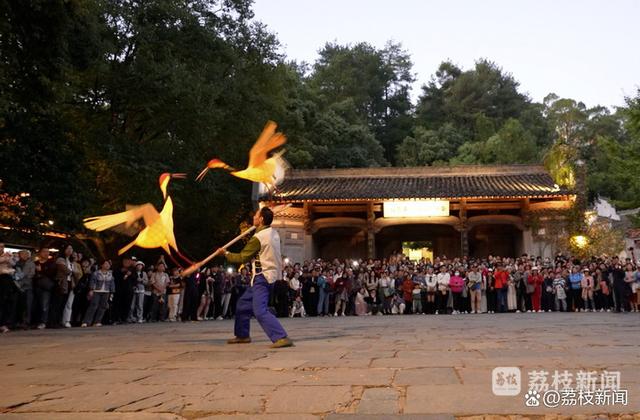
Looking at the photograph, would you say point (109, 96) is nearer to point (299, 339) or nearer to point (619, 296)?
point (299, 339)

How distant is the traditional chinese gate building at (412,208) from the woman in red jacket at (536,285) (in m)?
5.93

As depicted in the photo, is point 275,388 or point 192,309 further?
point 192,309

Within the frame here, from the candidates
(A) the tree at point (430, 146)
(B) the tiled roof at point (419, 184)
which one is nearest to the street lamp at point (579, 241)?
(B) the tiled roof at point (419, 184)

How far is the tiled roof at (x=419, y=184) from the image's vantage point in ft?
81.4

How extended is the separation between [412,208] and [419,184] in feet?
7.93

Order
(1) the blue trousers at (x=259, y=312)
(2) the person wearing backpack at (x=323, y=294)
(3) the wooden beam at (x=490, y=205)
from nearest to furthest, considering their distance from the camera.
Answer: (1) the blue trousers at (x=259, y=312) → (2) the person wearing backpack at (x=323, y=294) → (3) the wooden beam at (x=490, y=205)

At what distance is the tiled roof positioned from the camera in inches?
977

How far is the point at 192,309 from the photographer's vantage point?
16.3m

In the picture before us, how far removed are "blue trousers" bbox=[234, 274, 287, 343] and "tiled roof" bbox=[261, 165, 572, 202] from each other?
56.6ft

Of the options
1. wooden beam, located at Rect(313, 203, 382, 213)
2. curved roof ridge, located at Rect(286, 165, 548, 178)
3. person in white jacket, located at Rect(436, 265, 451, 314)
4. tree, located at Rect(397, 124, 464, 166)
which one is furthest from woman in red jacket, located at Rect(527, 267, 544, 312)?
tree, located at Rect(397, 124, 464, 166)

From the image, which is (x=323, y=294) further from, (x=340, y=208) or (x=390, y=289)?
(x=340, y=208)

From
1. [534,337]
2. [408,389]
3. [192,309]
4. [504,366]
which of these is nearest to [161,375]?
[408,389]

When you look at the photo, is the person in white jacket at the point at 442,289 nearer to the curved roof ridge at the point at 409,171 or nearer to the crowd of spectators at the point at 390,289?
the crowd of spectators at the point at 390,289

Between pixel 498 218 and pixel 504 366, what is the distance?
21.4m
